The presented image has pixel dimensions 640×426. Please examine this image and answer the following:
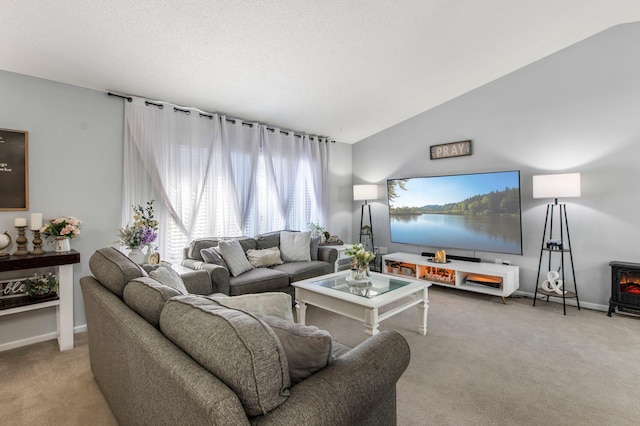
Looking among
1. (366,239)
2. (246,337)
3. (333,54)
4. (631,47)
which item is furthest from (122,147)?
(631,47)

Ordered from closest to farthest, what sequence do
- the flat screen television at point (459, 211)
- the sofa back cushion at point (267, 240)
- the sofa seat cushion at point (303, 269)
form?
the sofa seat cushion at point (303, 269), the flat screen television at point (459, 211), the sofa back cushion at point (267, 240)

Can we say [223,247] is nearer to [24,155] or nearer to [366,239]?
[24,155]

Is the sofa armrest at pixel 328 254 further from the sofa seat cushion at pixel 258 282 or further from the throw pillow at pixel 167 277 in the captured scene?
the throw pillow at pixel 167 277

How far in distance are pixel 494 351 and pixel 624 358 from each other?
967 millimetres

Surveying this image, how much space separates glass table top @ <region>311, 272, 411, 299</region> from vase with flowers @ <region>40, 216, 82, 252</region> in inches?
88.5

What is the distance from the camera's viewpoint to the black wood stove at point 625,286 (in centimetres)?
321

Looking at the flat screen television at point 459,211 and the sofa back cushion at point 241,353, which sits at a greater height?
the flat screen television at point 459,211

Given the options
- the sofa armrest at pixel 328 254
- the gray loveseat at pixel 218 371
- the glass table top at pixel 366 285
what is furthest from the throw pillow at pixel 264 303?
the sofa armrest at pixel 328 254

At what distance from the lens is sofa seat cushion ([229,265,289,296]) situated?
3283 mm

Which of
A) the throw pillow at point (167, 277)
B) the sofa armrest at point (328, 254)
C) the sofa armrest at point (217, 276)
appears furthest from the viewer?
the sofa armrest at point (328, 254)

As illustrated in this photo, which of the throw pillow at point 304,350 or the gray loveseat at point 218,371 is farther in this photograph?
the throw pillow at point 304,350

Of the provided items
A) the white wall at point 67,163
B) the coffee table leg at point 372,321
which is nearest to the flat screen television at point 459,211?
the coffee table leg at point 372,321

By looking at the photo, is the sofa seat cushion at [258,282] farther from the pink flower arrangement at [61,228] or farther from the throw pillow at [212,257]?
the pink flower arrangement at [61,228]

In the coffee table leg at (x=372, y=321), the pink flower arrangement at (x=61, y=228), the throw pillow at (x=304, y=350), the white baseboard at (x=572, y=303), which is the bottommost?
the white baseboard at (x=572, y=303)
